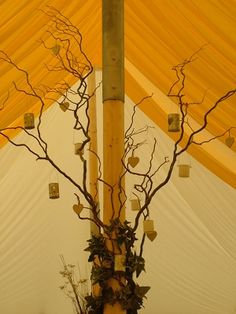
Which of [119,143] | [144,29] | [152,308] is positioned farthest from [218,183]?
[119,143]

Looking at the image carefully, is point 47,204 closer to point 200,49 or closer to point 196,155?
point 196,155

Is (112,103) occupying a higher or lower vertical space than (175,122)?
higher

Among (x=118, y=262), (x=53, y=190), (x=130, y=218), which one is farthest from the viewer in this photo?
(x=130, y=218)

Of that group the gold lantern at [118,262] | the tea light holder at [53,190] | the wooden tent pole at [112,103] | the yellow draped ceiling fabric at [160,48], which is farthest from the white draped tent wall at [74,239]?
the gold lantern at [118,262]

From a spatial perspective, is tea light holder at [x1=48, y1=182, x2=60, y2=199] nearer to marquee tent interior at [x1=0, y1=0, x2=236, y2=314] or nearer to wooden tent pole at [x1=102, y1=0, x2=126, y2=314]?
wooden tent pole at [x1=102, y1=0, x2=126, y2=314]

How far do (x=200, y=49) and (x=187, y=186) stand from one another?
1695mm

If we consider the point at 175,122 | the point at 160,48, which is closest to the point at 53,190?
the point at 175,122

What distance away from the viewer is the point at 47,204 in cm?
426

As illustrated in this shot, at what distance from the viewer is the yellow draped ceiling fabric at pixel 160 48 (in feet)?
7.97

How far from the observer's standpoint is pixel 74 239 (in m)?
4.30

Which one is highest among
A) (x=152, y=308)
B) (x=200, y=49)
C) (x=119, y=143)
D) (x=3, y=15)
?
(x=3, y=15)

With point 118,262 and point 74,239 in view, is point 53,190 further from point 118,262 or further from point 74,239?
point 74,239

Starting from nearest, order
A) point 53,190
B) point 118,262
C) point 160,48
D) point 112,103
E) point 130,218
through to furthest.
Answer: point 118,262, point 112,103, point 53,190, point 160,48, point 130,218

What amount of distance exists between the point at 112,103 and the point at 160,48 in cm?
93
